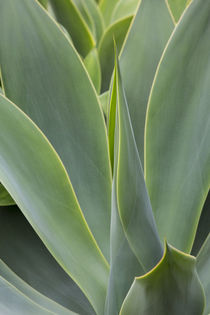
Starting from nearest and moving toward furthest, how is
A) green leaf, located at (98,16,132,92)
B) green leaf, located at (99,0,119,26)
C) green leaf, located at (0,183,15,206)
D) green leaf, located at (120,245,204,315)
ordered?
green leaf, located at (120,245,204,315)
green leaf, located at (0,183,15,206)
green leaf, located at (98,16,132,92)
green leaf, located at (99,0,119,26)

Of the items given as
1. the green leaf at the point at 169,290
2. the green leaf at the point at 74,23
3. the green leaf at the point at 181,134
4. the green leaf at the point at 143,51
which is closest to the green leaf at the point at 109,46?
the green leaf at the point at 74,23

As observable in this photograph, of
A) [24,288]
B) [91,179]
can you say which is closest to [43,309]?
[24,288]

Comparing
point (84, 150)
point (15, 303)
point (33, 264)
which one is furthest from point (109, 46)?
point (15, 303)

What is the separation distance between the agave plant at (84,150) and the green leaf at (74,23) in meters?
0.26

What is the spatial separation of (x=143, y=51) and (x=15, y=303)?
394mm

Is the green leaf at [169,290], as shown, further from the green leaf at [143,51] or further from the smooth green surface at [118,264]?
the green leaf at [143,51]

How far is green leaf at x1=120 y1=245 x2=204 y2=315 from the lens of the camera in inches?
17.6

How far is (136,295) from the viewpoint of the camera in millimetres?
484

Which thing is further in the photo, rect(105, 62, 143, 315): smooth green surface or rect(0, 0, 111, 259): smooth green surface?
rect(0, 0, 111, 259): smooth green surface

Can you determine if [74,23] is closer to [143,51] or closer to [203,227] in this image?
[143,51]

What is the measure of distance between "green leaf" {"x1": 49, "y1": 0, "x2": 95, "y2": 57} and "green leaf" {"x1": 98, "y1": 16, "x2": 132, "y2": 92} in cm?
3

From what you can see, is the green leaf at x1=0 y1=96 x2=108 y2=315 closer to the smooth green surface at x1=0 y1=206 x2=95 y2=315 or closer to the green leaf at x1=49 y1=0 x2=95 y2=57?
the smooth green surface at x1=0 y1=206 x2=95 y2=315

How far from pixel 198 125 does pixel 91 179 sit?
0.52ft

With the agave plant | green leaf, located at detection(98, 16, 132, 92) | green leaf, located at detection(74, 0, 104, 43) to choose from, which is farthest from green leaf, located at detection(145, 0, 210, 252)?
green leaf, located at detection(74, 0, 104, 43)
